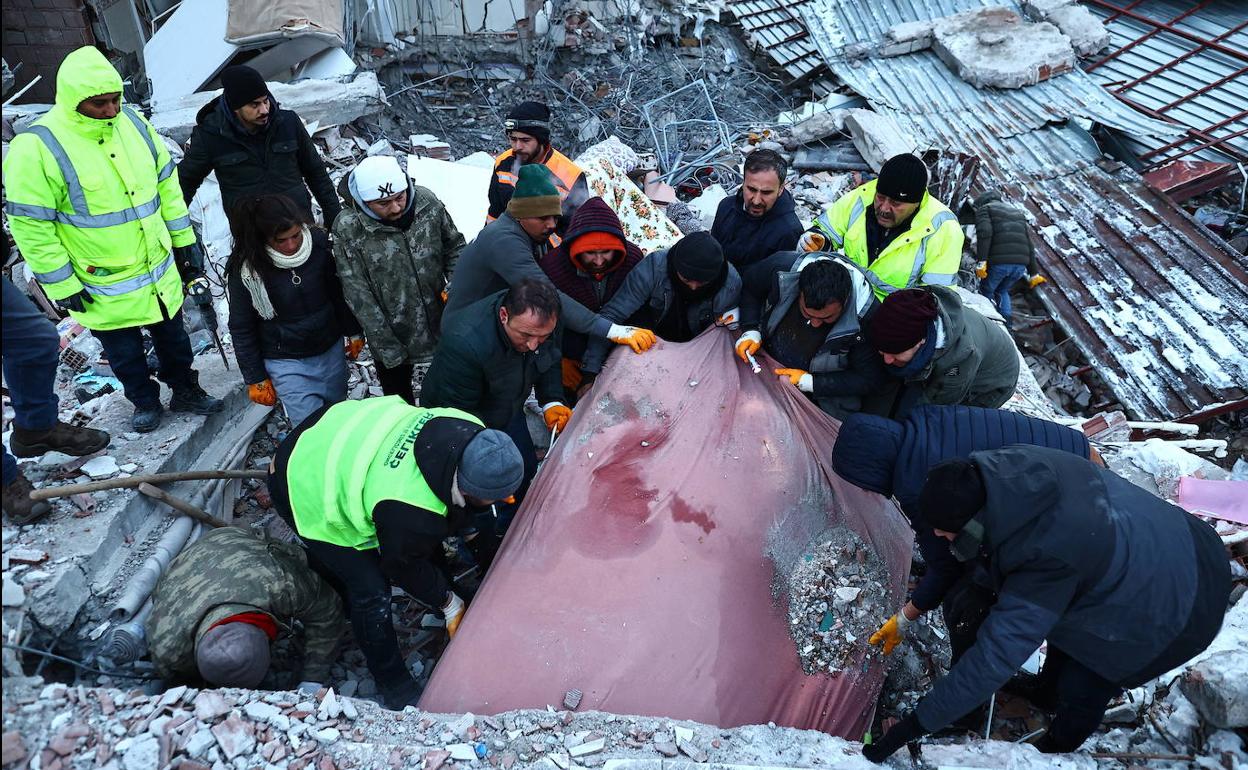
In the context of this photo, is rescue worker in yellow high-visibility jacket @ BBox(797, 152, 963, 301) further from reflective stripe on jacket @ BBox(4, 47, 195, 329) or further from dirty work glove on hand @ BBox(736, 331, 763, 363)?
reflective stripe on jacket @ BBox(4, 47, 195, 329)

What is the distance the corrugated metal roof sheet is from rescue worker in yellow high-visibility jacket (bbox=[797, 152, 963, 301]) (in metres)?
4.61

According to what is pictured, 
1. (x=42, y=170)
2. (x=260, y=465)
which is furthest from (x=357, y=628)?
(x=42, y=170)

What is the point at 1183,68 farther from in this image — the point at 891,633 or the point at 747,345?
the point at 891,633

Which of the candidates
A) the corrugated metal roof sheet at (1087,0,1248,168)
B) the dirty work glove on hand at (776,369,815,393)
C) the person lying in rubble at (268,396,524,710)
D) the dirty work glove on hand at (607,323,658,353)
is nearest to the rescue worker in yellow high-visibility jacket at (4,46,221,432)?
the person lying in rubble at (268,396,524,710)

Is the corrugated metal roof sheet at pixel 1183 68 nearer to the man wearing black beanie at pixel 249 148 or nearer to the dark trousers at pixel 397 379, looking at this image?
the dark trousers at pixel 397 379

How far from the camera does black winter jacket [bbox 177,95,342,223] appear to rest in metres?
3.68

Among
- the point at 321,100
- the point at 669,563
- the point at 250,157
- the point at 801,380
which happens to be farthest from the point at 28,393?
the point at 321,100

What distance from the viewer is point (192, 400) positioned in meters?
3.34

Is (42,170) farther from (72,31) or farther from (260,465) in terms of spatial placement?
(72,31)

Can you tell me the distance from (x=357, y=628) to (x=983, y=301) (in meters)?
4.20

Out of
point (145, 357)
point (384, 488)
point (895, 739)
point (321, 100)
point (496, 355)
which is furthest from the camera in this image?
point (321, 100)

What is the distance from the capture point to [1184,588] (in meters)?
2.14

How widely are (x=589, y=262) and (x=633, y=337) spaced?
0.39 metres

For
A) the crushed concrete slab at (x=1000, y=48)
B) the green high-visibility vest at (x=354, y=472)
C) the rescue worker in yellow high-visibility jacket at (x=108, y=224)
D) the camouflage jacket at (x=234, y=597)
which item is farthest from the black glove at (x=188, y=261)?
the crushed concrete slab at (x=1000, y=48)
